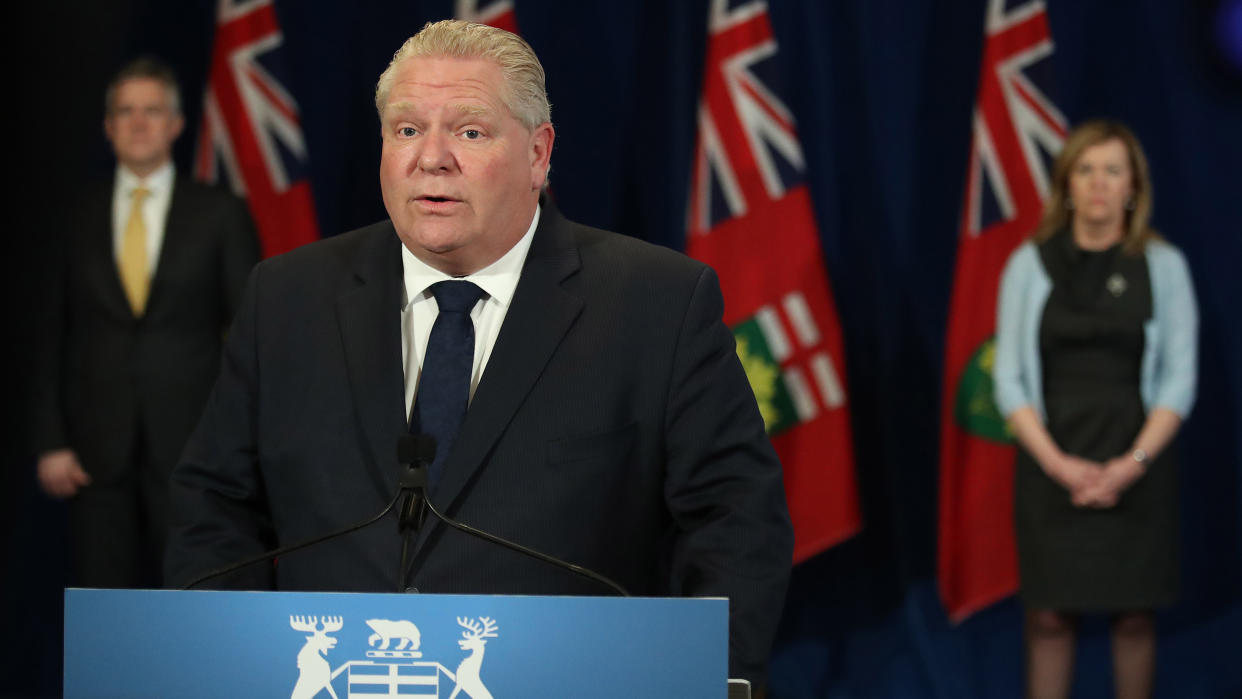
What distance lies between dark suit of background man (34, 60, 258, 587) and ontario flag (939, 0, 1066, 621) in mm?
2065

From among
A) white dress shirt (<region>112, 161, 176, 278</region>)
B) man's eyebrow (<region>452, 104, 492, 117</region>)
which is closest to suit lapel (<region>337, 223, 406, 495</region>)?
man's eyebrow (<region>452, 104, 492, 117</region>)

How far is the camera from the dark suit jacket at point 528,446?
1.71 m

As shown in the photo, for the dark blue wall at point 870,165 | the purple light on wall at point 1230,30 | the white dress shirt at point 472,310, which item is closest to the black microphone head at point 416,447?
the white dress shirt at point 472,310

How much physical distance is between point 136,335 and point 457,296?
2247mm

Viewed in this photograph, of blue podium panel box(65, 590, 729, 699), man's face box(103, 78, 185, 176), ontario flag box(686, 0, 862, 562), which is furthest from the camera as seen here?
ontario flag box(686, 0, 862, 562)

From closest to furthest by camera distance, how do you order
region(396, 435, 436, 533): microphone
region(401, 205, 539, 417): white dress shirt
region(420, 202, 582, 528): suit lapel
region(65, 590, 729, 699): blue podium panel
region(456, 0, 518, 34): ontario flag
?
region(65, 590, 729, 699): blue podium panel → region(396, 435, 436, 533): microphone → region(420, 202, 582, 528): suit lapel → region(401, 205, 539, 417): white dress shirt → region(456, 0, 518, 34): ontario flag

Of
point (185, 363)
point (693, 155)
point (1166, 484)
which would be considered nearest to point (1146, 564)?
point (1166, 484)

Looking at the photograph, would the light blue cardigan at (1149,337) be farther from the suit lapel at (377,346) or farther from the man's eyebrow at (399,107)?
the man's eyebrow at (399,107)

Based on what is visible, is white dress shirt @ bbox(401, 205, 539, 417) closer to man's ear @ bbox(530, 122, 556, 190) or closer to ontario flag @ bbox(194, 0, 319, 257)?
man's ear @ bbox(530, 122, 556, 190)

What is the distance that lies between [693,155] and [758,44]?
0.38m

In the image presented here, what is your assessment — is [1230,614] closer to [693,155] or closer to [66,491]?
[693,155]

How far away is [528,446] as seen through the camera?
1.73m

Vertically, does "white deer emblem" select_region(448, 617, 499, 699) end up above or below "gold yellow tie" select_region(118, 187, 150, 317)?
below

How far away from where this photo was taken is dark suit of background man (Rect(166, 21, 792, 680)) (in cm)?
171
